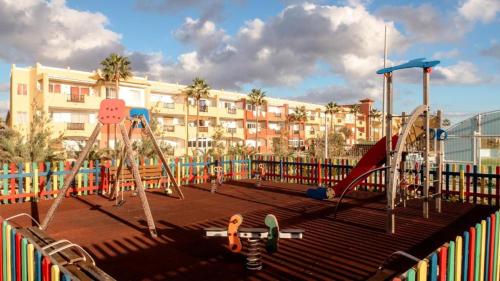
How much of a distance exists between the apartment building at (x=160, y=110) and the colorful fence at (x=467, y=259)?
19.1 metres

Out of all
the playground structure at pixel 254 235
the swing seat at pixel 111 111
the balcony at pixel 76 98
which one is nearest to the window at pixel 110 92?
the balcony at pixel 76 98

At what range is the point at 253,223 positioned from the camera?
9281 mm

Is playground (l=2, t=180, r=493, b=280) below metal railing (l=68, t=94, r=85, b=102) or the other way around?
below

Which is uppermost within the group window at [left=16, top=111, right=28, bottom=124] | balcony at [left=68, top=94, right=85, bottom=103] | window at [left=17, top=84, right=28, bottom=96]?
window at [left=17, top=84, right=28, bottom=96]

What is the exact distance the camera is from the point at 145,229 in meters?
8.66

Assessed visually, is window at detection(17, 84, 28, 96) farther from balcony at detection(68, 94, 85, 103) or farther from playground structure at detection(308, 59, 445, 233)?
playground structure at detection(308, 59, 445, 233)

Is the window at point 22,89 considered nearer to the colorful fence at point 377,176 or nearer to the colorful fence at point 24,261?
the colorful fence at point 377,176

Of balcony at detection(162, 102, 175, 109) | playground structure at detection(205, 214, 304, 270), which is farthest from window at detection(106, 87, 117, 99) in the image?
playground structure at detection(205, 214, 304, 270)

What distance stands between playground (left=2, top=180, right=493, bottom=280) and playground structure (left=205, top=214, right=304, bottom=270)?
19 cm

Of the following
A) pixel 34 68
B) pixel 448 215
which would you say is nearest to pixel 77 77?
pixel 34 68

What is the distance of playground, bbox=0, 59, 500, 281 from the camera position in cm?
487

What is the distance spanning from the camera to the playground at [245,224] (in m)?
6.06

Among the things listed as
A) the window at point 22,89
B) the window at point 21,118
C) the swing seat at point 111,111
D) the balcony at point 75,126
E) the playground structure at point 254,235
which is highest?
the window at point 22,89

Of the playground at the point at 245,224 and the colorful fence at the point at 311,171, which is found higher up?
the colorful fence at the point at 311,171
